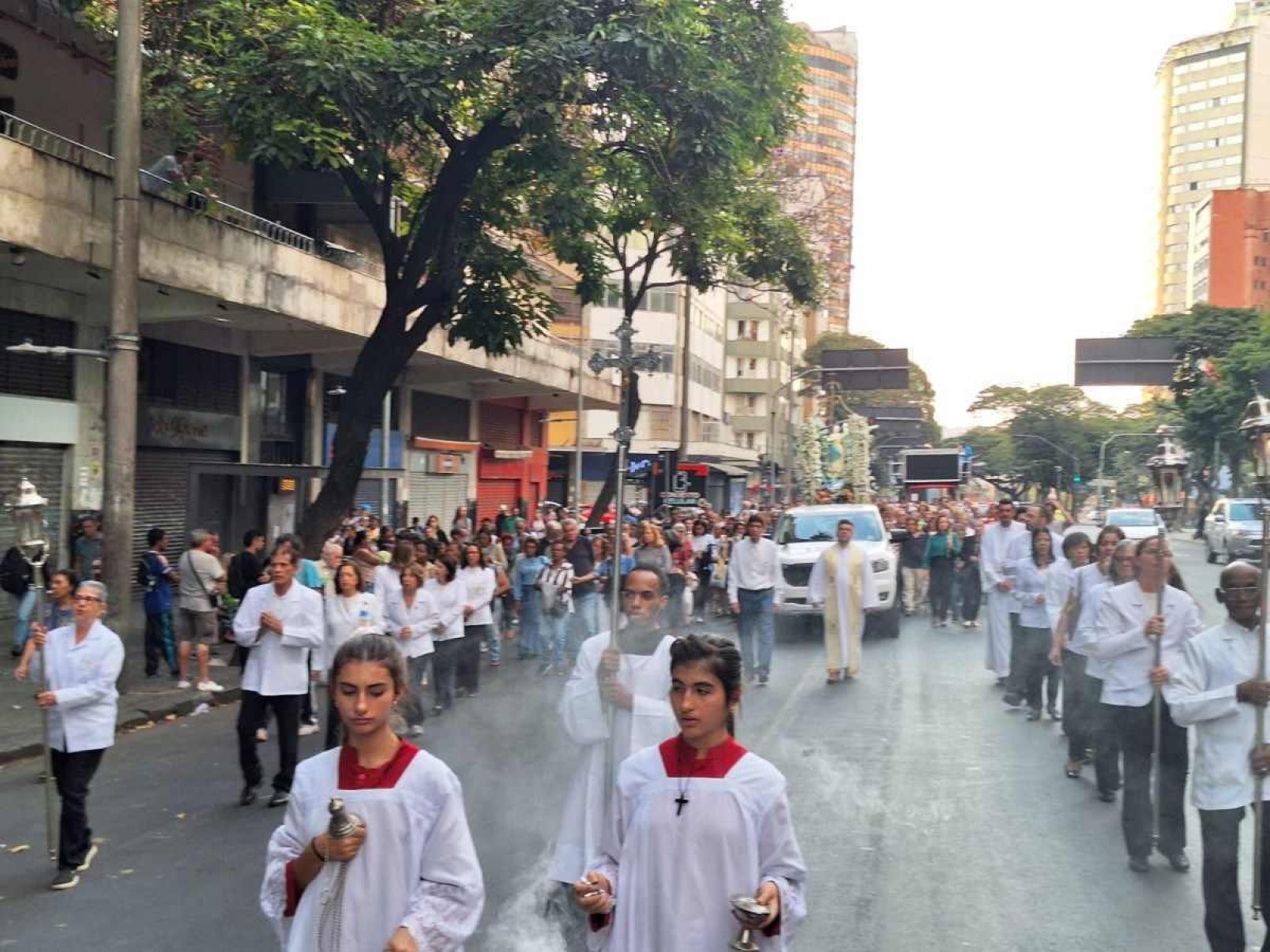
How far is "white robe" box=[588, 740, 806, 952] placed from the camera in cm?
333

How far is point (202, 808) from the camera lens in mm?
8383

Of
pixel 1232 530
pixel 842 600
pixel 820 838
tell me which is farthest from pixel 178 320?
pixel 1232 530

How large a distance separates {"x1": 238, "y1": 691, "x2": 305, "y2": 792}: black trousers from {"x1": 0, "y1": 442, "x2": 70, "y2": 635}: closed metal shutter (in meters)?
9.16

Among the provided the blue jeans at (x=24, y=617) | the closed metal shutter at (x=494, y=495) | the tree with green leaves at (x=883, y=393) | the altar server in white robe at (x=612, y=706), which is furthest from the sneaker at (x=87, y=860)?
the tree with green leaves at (x=883, y=393)

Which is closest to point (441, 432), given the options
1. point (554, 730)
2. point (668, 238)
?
point (668, 238)

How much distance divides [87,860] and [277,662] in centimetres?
179

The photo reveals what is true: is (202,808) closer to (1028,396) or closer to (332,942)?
(332,942)

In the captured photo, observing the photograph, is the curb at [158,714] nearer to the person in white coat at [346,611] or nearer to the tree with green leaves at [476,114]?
the person in white coat at [346,611]

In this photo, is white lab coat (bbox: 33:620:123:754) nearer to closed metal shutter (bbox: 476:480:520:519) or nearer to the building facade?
the building facade

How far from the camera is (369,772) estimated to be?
10.8ft

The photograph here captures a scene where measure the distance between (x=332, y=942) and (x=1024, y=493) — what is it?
84803mm

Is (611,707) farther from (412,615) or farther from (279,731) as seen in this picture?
(412,615)

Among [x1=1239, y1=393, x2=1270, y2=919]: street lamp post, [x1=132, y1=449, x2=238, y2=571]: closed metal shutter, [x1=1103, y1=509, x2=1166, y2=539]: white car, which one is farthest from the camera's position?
[x1=1103, y1=509, x2=1166, y2=539]: white car

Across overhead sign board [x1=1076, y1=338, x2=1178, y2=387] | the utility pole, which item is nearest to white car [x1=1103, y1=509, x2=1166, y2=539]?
overhead sign board [x1=1076, y1=338, x2=1178, y2=387]
